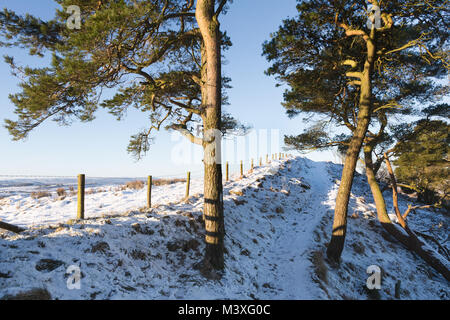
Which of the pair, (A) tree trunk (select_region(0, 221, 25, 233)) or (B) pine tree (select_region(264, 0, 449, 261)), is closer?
(A) tree trunk (select_region(0, 221, 25, 233))

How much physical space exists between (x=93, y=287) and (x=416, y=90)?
1305 cm

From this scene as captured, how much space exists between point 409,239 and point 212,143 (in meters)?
10.0

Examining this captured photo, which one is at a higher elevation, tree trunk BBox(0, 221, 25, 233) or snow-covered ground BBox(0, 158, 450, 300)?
tree trunk BBox(0, 221, 25, 233)

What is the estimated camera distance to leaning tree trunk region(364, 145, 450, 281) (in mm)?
8312

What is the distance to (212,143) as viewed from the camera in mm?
5547

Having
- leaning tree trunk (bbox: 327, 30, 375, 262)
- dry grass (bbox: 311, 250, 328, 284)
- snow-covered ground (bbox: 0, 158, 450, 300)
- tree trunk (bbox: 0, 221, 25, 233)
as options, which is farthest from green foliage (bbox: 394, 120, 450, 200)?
tree trunk (bbox: 0, 221, 25, 233)

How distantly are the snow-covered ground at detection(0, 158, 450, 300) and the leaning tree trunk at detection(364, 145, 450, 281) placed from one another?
1.05ft

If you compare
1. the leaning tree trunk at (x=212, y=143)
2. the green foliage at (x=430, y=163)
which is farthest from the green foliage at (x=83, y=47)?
the green foliage at (x=430, y=163)

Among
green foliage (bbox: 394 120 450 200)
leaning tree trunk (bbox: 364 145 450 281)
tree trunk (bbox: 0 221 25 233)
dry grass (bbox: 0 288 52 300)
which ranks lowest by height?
leaning tree trunk (bbox: 364 145 450 281)

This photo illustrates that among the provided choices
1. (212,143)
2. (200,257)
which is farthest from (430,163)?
(200,257)

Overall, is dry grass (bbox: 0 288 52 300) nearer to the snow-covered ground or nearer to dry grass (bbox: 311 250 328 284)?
the snow-covered ground

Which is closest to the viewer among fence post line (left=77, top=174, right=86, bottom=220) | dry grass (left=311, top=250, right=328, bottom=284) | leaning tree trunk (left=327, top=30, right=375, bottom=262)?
dry grass (left=311, top=250, right=328, bottom=284)

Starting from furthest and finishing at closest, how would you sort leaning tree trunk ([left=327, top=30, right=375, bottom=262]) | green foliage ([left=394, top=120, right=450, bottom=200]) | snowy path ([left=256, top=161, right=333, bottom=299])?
green foliage ([left=394, top=120, right=450, bottom=200])
leaning tree trunk ([left=327, top=30, right=375, bottom=262])
snowy path ([left=256, top=161, right=333, bottom=299])

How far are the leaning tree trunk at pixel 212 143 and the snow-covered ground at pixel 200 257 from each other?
0.67m
